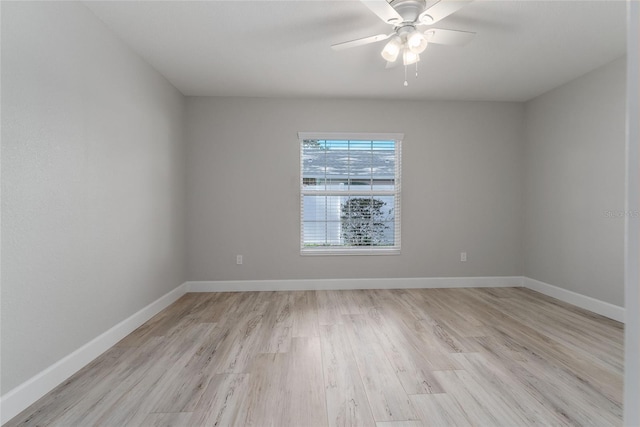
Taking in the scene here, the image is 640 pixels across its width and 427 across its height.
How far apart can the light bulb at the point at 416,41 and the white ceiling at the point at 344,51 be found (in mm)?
375

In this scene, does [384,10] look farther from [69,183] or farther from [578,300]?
[578,300]

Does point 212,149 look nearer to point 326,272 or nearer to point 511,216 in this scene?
point 326,272

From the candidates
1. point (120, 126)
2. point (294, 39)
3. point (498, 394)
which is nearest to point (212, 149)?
point (120, 126)

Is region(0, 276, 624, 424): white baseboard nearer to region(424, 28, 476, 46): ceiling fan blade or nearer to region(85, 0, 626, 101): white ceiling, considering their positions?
region(85, 0, 626, 101): white ceiling

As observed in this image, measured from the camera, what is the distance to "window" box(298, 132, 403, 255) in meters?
4.20

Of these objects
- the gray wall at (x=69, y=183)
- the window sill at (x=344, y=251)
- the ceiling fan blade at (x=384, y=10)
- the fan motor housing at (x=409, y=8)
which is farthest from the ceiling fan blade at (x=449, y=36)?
the window sill at (x=344, y=251)

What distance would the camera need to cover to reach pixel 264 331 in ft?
9.02

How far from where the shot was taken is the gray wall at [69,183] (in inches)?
66.2

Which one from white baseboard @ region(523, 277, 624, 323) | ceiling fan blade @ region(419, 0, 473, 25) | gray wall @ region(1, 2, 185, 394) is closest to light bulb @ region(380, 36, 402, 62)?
ceiling fan blade @ region(419, 0, 473, 25)

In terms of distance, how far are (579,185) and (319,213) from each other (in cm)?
297

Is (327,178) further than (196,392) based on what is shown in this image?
Yes

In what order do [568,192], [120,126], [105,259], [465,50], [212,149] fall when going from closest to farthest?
[105,259] → [120,126] → [465,50] → [568,192] → [212,149]

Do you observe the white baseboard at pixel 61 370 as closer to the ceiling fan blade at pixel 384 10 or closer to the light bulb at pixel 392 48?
the ceiling fan blade at pixel 384 10

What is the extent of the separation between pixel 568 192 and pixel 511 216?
78 cm
